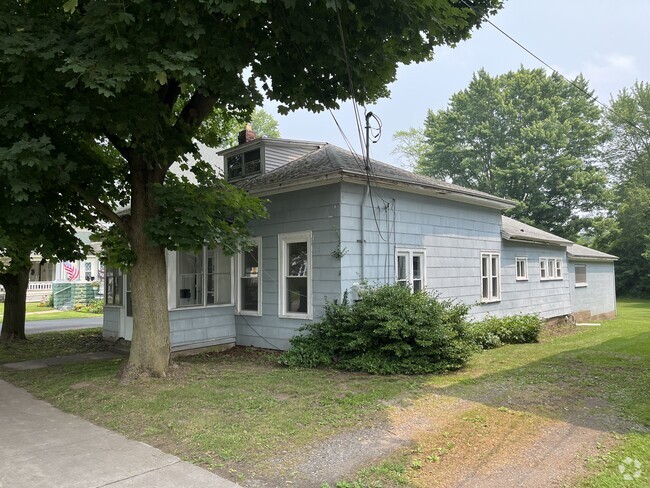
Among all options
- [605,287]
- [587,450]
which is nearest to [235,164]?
[587,450]

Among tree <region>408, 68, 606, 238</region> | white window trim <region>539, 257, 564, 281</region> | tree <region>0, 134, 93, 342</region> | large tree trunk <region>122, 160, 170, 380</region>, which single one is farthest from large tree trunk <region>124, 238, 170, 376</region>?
tree <region>408, 68, 606, 238</region>

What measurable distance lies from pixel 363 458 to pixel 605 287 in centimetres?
2260

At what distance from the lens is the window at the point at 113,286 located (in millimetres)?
12598

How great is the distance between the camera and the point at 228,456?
458 cm

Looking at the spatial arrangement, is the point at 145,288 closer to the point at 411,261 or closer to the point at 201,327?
the point at 201,327

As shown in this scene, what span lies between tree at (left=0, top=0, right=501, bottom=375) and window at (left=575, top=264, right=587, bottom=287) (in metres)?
14.8

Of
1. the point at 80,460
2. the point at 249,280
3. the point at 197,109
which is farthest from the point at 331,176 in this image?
the point at 80,460

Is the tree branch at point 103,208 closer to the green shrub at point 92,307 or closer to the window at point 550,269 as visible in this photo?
the window at point 550,269

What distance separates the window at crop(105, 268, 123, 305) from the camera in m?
12.6

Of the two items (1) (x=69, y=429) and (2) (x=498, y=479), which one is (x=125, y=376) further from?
(2) (x=498, y=479)

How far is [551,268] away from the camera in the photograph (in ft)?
59.8

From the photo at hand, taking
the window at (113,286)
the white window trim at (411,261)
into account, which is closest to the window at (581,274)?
the white window trim at (411,261)

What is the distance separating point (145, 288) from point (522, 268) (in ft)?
42.8

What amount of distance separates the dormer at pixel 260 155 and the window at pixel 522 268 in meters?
8.12
